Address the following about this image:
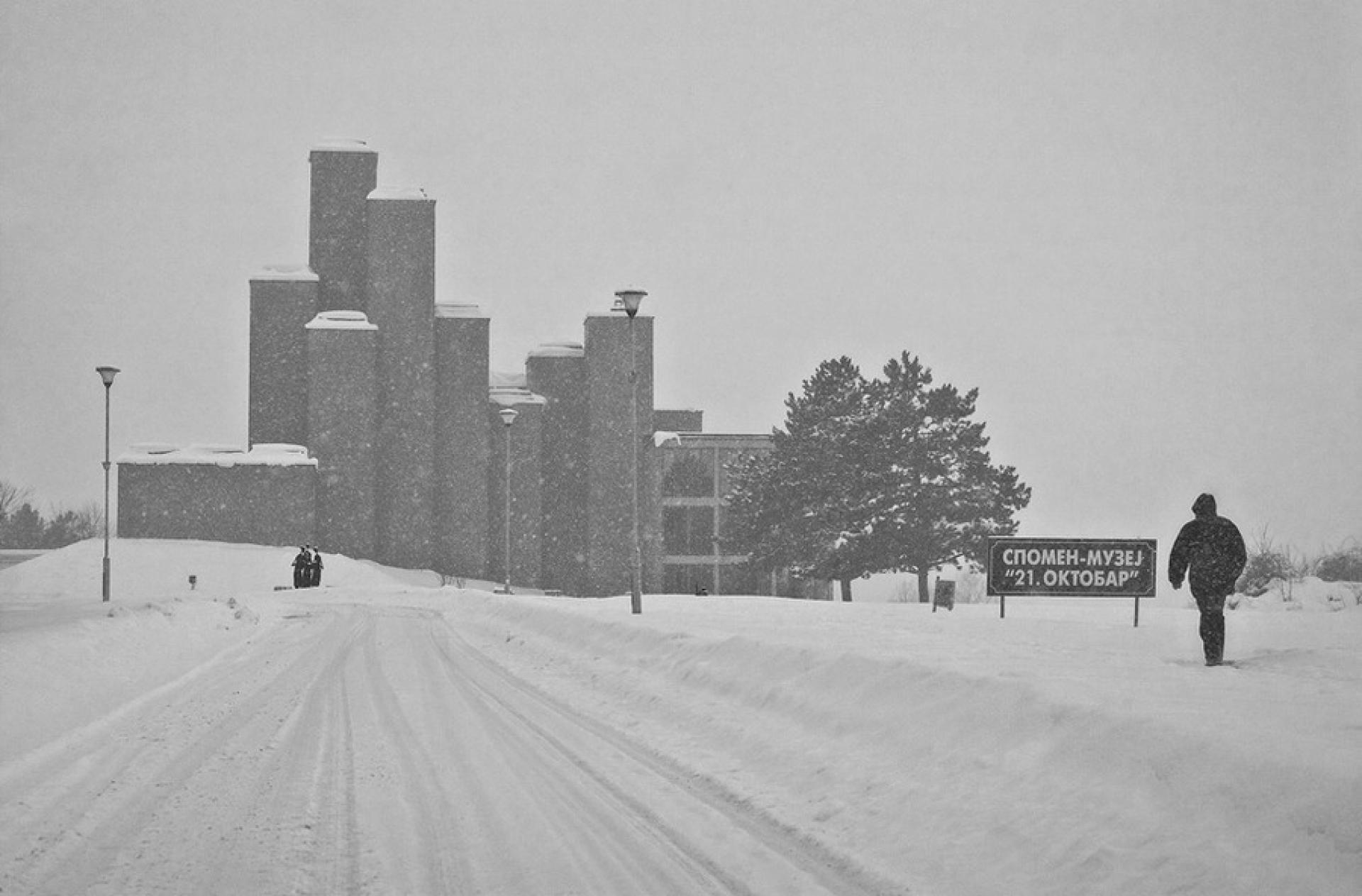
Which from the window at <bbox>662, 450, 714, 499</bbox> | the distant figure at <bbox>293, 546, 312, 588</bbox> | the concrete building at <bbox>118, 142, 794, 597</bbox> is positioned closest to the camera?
the distant figure at <bbox>293, 546, 312, 588</bbox>

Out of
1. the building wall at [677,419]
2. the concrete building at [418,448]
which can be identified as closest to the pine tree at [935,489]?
the concrete building at [418,448]

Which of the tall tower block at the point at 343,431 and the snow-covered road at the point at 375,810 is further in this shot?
the tall tower block at the point at 343,431

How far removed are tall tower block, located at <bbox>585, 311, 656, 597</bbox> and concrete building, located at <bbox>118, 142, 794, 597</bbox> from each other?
5.1 inches

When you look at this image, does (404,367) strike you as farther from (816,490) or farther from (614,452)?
(816,490)

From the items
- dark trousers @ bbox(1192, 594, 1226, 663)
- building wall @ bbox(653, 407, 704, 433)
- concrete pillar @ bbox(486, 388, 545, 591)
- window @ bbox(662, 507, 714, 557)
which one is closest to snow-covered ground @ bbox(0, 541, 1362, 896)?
dark trousers @ bbox(1192, 594, 1226, 663)

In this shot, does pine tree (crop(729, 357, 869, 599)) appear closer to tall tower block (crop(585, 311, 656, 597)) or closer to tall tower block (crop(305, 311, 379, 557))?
tall tower block (crop(585, 311, 656, 597))

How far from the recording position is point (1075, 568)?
2516cm

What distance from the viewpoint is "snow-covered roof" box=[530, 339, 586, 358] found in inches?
3366

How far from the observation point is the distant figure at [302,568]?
49.8 metres

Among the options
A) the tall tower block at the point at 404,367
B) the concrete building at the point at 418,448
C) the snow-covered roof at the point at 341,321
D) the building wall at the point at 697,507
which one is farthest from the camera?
→ the building wall at the point at 697,507

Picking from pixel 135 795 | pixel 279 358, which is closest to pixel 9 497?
pixel 279 358

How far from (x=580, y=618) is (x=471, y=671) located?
15.8 ft

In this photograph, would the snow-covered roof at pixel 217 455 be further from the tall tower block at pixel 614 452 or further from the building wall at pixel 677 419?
the building wall at pixel 677 419

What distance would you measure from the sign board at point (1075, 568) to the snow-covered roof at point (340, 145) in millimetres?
69450
